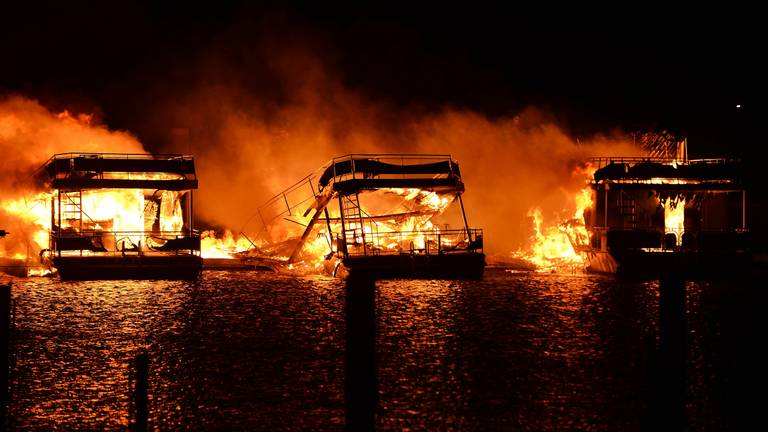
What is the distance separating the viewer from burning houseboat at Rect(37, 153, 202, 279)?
113 ft

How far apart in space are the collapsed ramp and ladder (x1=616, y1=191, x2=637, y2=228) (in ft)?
20.1

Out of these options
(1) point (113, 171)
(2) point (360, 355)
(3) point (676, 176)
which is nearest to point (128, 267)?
(1) point (113, 171)

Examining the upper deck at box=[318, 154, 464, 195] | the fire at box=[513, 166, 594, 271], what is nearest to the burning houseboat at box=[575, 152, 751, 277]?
the fire at box=[513, 166, 594, 271]

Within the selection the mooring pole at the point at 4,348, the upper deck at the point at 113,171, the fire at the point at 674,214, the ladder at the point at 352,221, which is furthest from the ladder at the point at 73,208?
the fire at the point at 674,214

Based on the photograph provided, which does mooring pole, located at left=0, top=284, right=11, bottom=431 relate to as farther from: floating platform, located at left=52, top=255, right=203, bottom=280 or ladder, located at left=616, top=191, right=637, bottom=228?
ladder, located at left=616, top=191, right=637, bottom=228

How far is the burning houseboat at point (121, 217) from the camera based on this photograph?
34.4 m

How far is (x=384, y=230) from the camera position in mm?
40500

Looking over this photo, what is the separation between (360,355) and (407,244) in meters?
24.3

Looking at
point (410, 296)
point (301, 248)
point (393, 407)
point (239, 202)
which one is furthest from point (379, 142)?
point (393, 407)

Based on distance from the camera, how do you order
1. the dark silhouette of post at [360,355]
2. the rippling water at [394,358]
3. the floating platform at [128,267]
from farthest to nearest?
the floating platform at [128,267] → the rippling water at [394,358] → the dark silhouette of post at [360,355]

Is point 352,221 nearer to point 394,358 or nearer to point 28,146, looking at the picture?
point 28,146

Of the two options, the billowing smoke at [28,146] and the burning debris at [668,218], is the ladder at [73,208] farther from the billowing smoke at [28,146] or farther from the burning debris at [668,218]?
the burning debris at [668,218]

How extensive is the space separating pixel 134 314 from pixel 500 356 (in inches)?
417

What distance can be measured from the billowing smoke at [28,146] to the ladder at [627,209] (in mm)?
24785
